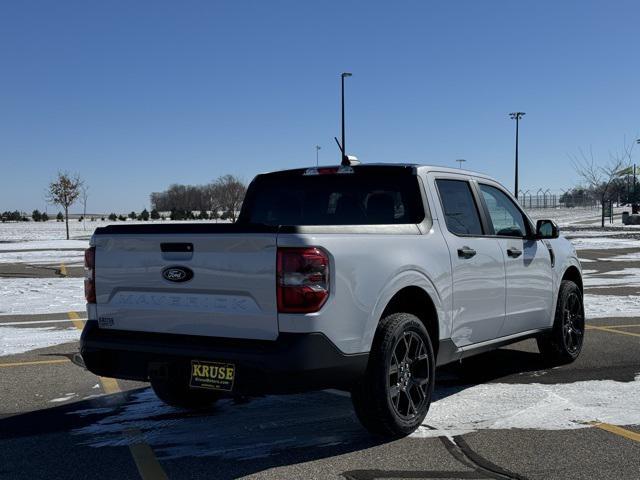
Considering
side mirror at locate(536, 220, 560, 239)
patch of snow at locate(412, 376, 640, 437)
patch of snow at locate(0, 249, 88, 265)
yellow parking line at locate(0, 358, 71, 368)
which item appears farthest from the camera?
patch of snow at locate(0, 249, 88, 265)

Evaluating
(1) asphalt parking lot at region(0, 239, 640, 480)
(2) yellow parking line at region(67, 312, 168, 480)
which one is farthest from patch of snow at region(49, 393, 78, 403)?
(2) yellow parking line at region(67, 312, 168, 480)

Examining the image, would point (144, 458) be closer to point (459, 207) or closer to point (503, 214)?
point (459, 207)

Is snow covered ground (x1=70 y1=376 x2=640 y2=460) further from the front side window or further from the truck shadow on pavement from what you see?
the front side window

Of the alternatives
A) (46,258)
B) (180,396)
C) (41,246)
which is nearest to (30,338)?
(180,396)

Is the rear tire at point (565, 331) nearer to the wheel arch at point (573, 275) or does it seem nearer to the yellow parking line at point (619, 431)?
the wheel arch at point (573, 275)

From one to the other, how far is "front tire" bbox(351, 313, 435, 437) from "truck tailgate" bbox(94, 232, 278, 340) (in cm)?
77

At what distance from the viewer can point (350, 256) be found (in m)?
4.38

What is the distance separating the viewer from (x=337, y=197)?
5.88 m

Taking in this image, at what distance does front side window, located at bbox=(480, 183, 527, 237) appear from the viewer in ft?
21.0

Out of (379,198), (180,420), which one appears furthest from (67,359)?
(379,198)

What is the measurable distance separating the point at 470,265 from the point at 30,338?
582 centimetres

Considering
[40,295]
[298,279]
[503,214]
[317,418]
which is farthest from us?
[40,295]

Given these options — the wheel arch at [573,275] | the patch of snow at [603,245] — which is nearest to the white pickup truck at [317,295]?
the wheel arch at [573,275]

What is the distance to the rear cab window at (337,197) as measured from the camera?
5.56 m
